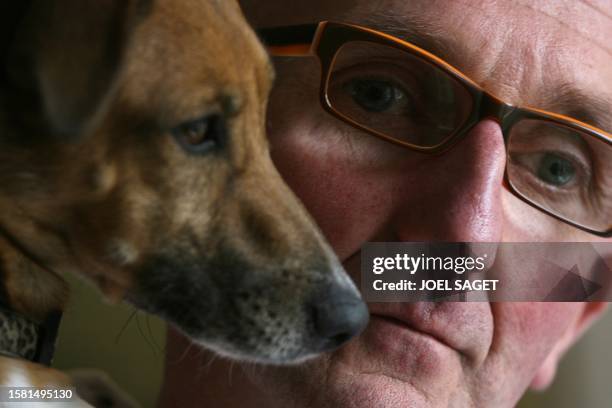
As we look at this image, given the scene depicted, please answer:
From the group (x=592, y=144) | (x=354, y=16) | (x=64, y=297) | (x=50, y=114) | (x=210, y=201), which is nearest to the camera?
(x=50, y=114)

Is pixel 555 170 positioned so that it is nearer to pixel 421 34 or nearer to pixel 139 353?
pixel 421 34

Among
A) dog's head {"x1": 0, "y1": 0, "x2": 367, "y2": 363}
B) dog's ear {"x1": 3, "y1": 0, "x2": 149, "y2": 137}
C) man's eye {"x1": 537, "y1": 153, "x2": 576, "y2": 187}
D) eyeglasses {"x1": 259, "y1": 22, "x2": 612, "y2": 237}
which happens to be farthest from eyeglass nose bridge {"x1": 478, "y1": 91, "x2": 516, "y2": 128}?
dog's ear {"x1": 3, "y1": 0, "x2": 149, "y2": 137}

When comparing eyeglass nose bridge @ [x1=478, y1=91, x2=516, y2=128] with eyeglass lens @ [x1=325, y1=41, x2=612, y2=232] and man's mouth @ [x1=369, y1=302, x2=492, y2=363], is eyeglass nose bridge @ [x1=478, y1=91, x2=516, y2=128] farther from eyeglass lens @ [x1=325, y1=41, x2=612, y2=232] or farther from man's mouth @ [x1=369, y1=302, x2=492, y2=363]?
man's mouth @ [x1=369, y1=302, x2=492, y2=363]

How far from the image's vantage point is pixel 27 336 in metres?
0.90

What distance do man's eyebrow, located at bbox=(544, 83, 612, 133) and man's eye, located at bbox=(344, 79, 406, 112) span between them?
200mm

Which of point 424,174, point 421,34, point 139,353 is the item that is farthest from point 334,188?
point 139,353

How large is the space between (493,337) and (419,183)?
24 centimetres

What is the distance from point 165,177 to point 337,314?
0.76 feet

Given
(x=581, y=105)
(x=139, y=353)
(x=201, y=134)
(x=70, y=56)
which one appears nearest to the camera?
(x=70, y=56)

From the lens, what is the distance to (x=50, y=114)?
731 mm

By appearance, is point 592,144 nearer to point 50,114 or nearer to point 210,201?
point 210,201

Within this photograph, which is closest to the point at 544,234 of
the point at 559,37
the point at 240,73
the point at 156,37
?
the point at 559,37

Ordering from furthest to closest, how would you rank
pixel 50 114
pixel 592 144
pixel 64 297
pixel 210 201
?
pixel 592 144 → pixel 64 297 → pixel 210 201 → pixel 50 114

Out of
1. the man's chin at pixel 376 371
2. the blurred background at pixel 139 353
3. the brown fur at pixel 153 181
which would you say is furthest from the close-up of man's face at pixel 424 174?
the blurred background at pixel 139 353
